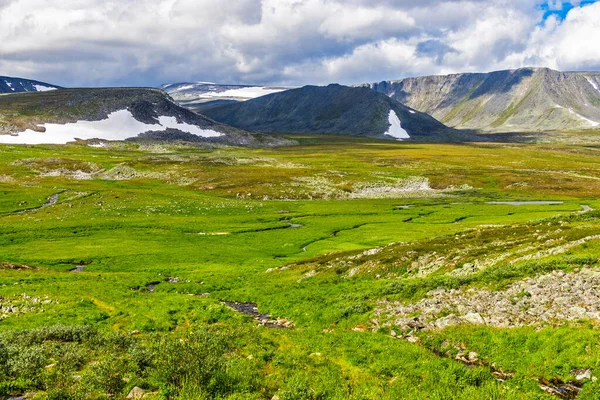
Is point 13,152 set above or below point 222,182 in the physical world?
above

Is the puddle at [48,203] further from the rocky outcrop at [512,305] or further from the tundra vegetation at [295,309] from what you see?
the rocky outcrop at [512,305]

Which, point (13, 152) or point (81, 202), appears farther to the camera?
point (13, 152)

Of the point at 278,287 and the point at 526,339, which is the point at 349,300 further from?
the point at 526,339

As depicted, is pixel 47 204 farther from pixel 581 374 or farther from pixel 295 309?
pixel 581 374

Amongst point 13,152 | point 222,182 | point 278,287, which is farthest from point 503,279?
point 13,152

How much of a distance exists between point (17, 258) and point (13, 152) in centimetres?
16737

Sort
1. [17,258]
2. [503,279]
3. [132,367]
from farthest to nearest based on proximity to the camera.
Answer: [17,258]
[503,279]
[132,367]

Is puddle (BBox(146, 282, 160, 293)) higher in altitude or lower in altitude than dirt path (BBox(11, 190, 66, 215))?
lower

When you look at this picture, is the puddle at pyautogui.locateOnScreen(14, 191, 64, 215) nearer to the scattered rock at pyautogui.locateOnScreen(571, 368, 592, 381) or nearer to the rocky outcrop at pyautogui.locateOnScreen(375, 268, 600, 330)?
the rocky outcrop at pyautogui.locateOnScreen(375, 268, 600, 330)

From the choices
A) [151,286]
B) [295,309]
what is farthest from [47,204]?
[295,309]

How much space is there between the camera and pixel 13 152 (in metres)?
190

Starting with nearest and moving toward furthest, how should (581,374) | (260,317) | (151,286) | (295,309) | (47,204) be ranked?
(581,374) → (295,309) → (260,317) → (151,286) → (47,204)

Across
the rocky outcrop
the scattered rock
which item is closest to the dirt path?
the rocky outcrop

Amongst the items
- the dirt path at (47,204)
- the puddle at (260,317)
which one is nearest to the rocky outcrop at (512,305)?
the puddle at (260,317)
